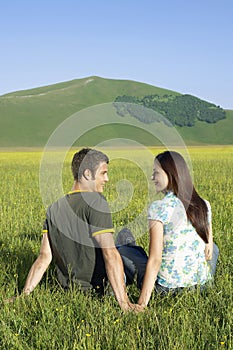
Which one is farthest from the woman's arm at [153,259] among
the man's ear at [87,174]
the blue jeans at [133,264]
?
the man's ear at [87,174]

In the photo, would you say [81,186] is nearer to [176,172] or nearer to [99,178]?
[99,178]

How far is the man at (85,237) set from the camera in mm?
4297

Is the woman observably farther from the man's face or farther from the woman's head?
the man's face

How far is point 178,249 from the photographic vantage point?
14.5 ft

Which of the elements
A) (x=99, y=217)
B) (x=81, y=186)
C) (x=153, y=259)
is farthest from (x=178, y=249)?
(x=81, y=186)

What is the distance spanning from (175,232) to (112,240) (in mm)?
560

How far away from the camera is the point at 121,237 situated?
549 centimetres

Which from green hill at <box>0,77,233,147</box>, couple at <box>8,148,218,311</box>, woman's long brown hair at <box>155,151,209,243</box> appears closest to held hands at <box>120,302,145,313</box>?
couple at <box>8,148,218,311</box>

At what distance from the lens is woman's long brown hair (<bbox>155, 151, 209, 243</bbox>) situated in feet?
14.1

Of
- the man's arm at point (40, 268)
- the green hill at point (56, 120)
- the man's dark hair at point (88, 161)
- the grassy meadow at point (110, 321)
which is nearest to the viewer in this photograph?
the grassy meadow at point (110, 321)

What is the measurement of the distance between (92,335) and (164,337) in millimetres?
567

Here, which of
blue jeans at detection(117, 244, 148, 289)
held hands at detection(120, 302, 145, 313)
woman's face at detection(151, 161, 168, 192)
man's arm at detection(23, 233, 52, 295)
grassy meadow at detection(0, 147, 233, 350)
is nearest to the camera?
grassy meadow at detection(0, 147, 233, 350)

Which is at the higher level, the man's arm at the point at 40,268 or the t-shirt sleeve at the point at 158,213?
the t-shirt sleeve at the point at 158,213

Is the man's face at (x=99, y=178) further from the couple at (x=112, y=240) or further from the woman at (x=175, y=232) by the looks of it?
the woman at (x=175, y=232)
